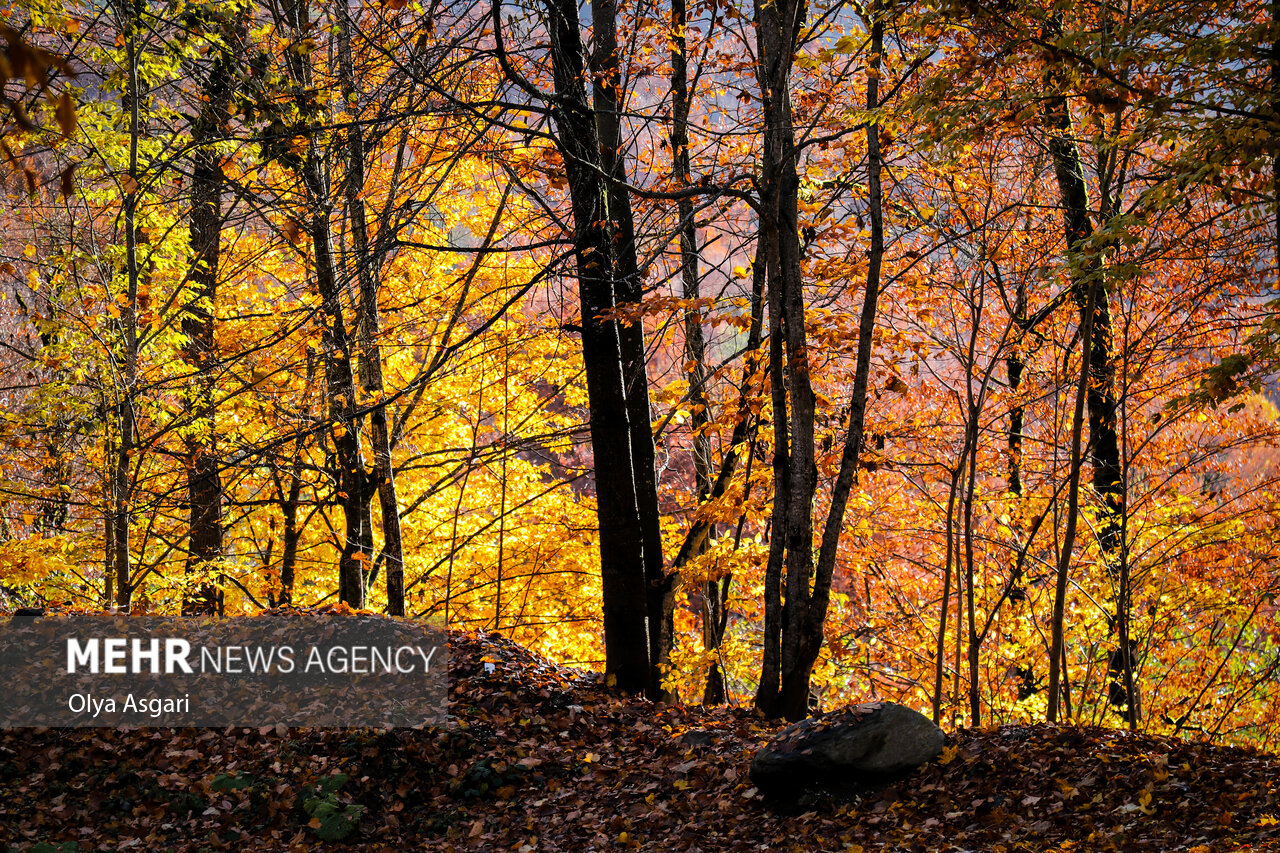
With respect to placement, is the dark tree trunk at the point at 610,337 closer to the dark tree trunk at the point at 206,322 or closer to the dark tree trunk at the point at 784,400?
the dark tree trunk at the point at 784,400

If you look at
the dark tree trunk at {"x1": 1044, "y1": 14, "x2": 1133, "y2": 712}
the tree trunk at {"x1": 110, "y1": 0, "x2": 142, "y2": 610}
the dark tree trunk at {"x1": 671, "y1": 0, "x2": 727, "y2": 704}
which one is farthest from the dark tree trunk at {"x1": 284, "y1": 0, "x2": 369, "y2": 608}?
the dark tree trunk at {"x1": 1044, "y1": 14, "x2": 1133, "y2": 712}

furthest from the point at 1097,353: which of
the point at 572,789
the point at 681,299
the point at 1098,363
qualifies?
the point at 572,789

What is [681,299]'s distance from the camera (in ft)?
23.2

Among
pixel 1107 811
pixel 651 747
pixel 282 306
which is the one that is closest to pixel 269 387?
pixel 282 306

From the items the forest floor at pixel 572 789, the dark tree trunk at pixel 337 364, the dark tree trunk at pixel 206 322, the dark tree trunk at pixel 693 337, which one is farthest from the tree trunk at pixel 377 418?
the dark tree trunk at pixel 693 337

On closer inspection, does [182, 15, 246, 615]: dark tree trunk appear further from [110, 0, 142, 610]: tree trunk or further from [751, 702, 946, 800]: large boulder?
[751, 702, 946, 800]: large boulder

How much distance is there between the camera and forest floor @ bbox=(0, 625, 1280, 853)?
14.7 ft

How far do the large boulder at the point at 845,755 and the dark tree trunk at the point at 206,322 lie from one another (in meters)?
4.75

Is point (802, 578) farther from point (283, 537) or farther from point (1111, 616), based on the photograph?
point (283, 537)

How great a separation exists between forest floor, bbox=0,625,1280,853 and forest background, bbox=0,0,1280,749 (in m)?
1.24

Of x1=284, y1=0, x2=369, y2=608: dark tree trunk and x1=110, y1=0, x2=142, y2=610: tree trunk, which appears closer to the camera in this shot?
x1=110, y1=0, x2=142, y2=610: tree trunk

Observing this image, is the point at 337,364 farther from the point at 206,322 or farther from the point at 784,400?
the point at 784,400

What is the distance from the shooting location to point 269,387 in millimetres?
10375

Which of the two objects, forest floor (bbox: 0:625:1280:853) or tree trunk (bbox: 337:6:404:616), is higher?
tree trunk (bbox: 337:6:404:616)
